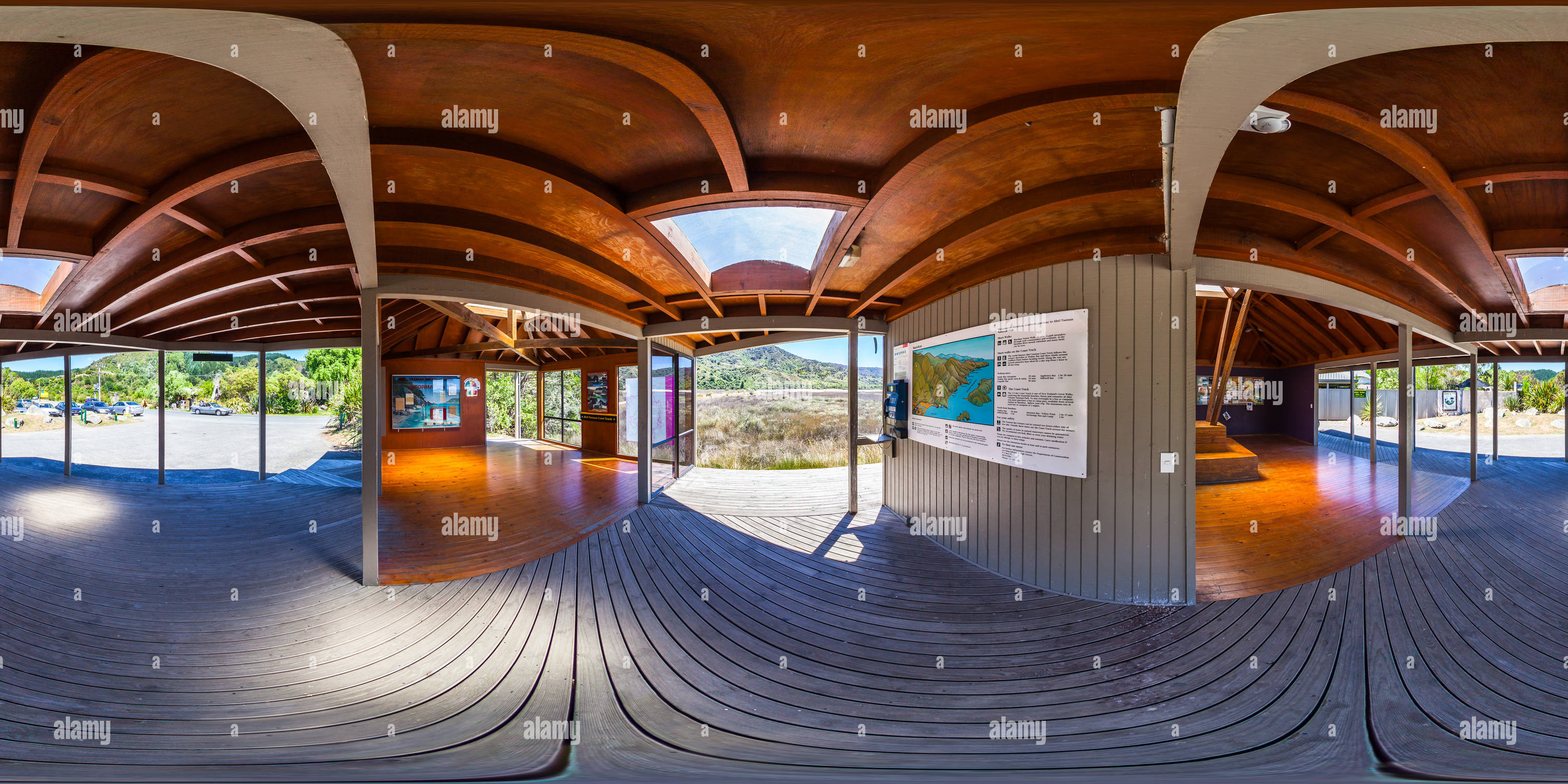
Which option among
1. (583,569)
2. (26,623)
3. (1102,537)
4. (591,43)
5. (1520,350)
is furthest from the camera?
(1520,350)

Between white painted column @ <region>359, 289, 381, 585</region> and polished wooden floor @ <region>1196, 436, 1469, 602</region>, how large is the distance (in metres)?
6.95

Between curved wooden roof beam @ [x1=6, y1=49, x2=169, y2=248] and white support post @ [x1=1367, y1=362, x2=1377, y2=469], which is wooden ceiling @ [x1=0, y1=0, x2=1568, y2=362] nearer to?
curved wooden roof beam @ [x1=6, y1=49, x2=169, y2=248]

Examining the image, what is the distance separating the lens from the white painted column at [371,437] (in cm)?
424

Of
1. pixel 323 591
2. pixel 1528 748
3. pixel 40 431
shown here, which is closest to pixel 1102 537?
pixel 1528 748

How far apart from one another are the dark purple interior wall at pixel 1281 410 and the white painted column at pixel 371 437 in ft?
64.3

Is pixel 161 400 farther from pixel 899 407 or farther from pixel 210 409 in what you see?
pixel 210 409

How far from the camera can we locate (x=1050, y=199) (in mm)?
3408

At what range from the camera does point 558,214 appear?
378cm

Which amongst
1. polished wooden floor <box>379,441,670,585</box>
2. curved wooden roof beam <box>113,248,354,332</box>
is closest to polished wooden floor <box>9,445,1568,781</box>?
polished wooden floor <box>379,441,670,585</box>

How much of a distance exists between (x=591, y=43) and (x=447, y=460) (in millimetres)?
12060

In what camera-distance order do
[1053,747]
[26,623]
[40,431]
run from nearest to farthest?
[1053,747] < [26,623] < [40,431]

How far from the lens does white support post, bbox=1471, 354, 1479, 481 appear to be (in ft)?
29.8

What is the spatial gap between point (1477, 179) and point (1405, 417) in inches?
183

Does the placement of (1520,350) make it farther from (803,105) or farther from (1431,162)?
(803,105)
